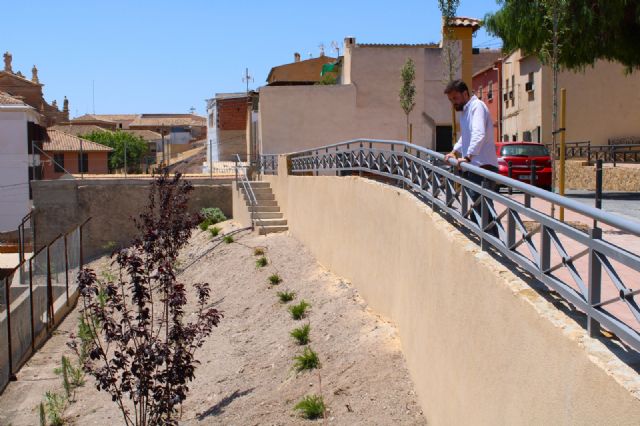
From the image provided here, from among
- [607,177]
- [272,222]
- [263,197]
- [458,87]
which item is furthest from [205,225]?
[458,87]

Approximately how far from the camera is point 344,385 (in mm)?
9023

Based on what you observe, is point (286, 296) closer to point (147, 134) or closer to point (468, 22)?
point (468, 22)

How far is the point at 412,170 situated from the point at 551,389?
6014mm

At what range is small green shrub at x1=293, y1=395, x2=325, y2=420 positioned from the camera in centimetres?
862

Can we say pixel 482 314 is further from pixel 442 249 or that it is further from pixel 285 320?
pixel 285 320

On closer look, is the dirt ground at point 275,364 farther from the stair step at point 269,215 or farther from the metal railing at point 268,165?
the metal railing at point 268,165

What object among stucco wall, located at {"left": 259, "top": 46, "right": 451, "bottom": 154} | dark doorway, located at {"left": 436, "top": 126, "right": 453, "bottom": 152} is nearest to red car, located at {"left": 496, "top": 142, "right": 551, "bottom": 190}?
stucco wall, located at {"left": 259, "top": 46, "right": 451, "bottom": 154}

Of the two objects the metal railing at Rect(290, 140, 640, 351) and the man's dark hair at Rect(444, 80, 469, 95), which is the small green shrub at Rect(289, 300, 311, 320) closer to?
the metal railing at Rect(290, 140, 640, 351)

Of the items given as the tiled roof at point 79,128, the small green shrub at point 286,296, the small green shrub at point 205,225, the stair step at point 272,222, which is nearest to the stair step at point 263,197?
the stair step at point 272,222

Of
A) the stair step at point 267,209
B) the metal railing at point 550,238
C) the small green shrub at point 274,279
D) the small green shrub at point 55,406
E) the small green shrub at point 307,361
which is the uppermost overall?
the metal railing at point 550,238

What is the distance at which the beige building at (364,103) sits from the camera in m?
32.7

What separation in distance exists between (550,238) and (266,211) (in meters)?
19.1

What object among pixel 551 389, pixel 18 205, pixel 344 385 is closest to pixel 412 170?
pixel 344 385

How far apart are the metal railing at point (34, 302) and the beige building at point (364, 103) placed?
9950mm
